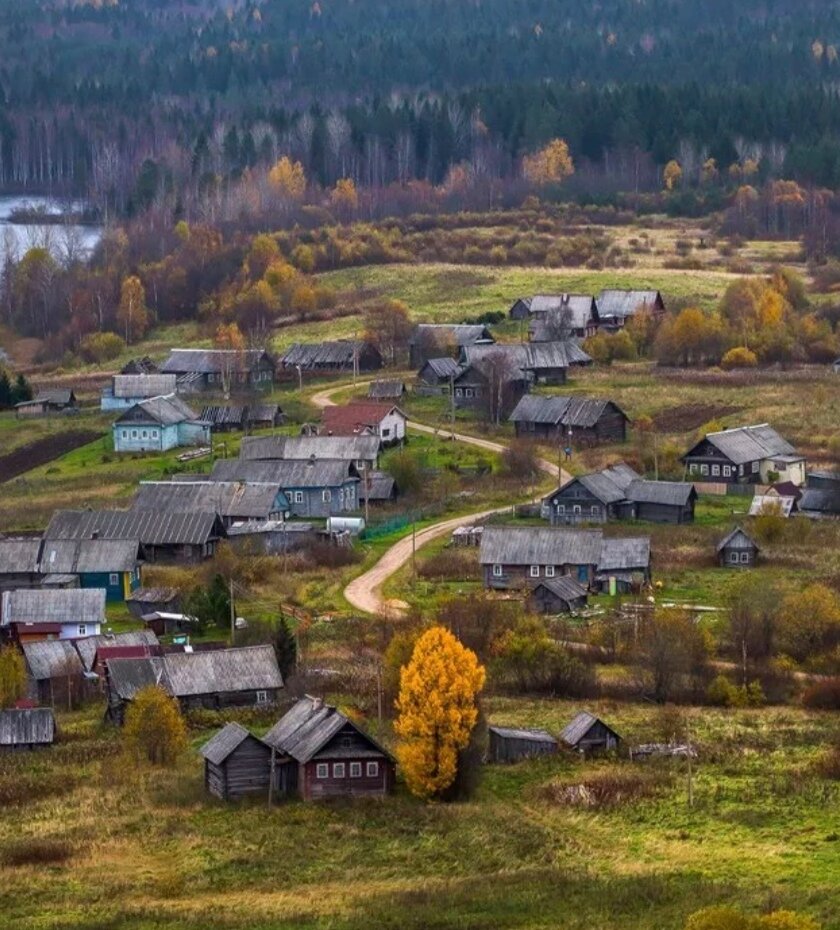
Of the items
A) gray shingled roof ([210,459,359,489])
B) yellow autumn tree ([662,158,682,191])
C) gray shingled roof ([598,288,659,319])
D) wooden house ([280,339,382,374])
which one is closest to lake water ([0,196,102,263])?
yellow autumn tree ([662,158,682,191])

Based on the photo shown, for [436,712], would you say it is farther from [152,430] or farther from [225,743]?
[152,430]

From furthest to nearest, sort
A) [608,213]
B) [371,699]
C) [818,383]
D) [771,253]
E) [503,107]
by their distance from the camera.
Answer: [503,107] < [608,213] < [771,253] < [818,383] < [371,699]

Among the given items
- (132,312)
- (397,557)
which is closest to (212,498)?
(397,557)

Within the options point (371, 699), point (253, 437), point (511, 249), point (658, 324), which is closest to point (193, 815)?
point (371, 699)

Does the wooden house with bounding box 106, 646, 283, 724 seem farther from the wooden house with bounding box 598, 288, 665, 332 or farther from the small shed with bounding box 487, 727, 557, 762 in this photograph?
the wooden house with bounding box 598, 288, 665, 332

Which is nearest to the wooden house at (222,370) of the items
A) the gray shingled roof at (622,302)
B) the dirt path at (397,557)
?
the dirt path at (397,557)

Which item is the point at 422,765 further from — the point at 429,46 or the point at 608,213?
the point at 429,46

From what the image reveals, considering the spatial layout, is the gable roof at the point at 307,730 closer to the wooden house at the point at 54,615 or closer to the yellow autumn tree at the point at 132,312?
the wooden house at the point at 54,615
